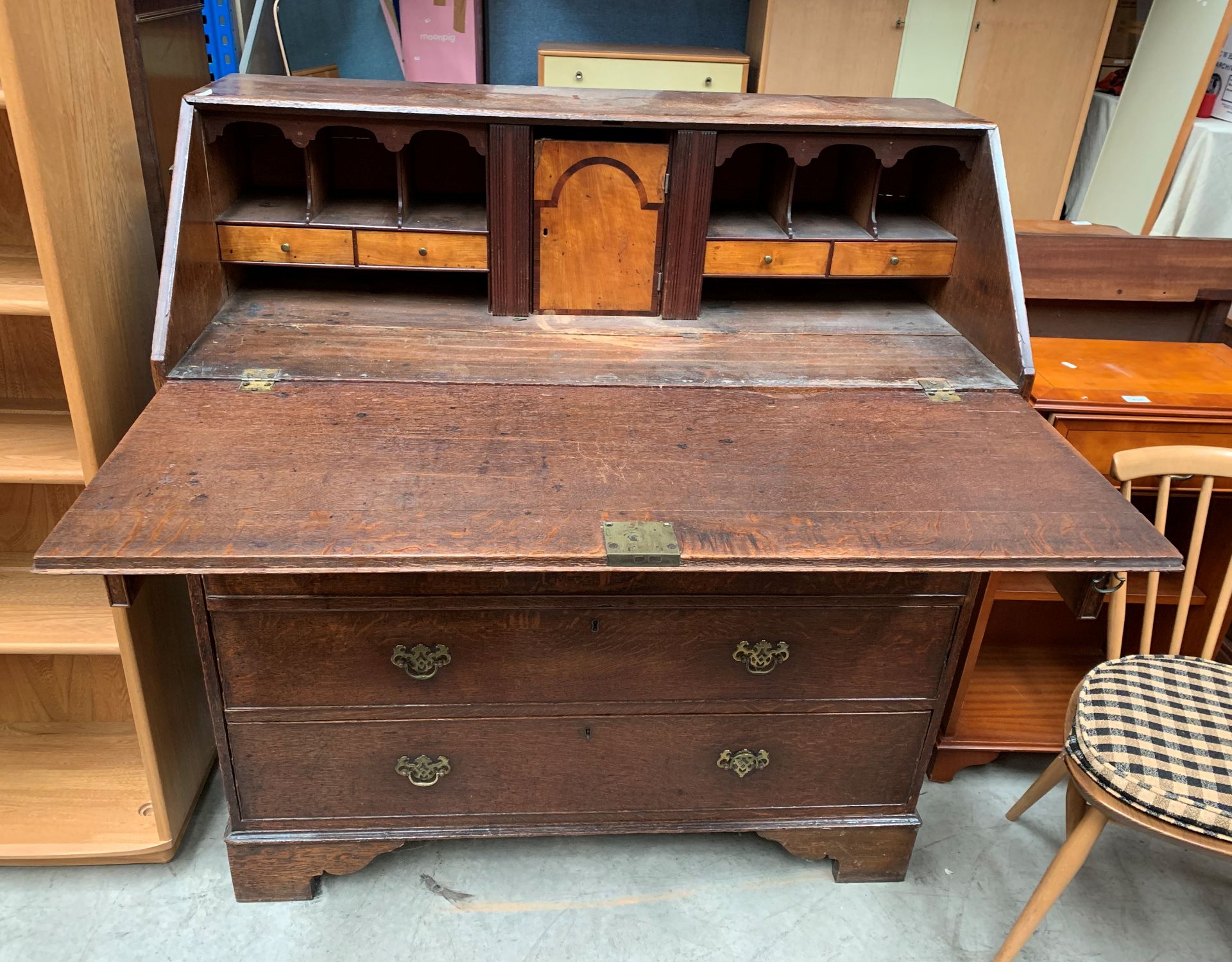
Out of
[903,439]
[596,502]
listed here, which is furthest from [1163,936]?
[596,502]

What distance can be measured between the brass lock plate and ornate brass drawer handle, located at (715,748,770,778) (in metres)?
0.63

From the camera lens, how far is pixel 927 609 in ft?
5.07

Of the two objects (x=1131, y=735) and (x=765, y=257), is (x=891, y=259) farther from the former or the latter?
(x=1131, y=735)

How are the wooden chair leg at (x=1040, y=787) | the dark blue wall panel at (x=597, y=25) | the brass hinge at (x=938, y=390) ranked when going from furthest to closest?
the dark blue wall panel at (x=597, y=25) < the wooden chair leg at (x=1040, y=787) < the brass hinge at (x=938, y=390)

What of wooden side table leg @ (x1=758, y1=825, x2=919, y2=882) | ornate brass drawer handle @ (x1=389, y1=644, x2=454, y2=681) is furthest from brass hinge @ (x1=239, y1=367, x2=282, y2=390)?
wooden side table leg @ (x1=758, y1=825, x2=919, y2=882)

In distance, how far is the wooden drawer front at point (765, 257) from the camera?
5.69ft

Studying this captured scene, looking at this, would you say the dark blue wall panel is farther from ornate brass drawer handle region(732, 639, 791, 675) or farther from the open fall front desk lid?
ornate brass drawer handle region(732, 639, 791, 675)

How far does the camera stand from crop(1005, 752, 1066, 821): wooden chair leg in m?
1.84

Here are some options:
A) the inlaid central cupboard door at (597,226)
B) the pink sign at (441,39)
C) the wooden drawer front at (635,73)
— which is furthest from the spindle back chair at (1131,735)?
the pink sign at (441,39)

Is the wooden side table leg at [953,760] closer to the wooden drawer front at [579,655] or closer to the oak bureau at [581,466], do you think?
the oak bureau at [581,466]

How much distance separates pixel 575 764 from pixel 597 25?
323 cm

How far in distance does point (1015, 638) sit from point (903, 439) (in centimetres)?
119

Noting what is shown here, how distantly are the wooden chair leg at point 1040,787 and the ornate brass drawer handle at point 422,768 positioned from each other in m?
1.15

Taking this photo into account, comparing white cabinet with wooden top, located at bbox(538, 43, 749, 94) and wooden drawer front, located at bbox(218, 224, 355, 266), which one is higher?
white cabinet with wooden top, located at bbox(538, 43, 749, 94)
